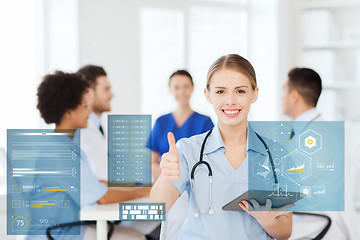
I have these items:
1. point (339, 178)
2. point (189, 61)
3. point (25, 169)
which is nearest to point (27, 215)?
point (25, 169)

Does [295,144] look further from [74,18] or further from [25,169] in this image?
[74,18]

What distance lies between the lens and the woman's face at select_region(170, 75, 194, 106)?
224 centimetres

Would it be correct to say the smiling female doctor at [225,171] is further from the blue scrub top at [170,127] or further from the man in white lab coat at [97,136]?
the man in white lab coat at [97,136]

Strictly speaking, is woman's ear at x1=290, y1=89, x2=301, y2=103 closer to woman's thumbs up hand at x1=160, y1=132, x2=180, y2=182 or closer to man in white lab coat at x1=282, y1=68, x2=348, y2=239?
man in white lab coat at x1=282, y1=68, x2=348, y2=239

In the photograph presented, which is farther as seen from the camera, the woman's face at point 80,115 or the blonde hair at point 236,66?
the woman's face at point 80,115

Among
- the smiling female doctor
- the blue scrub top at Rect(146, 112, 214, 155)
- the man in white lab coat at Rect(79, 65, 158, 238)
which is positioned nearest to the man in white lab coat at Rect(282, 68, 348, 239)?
the blue scrub top at Rect(146, 112, 214, 155)

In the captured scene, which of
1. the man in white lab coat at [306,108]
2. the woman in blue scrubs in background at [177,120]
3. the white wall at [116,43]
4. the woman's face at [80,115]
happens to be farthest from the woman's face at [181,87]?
the white wall at [116,43]
